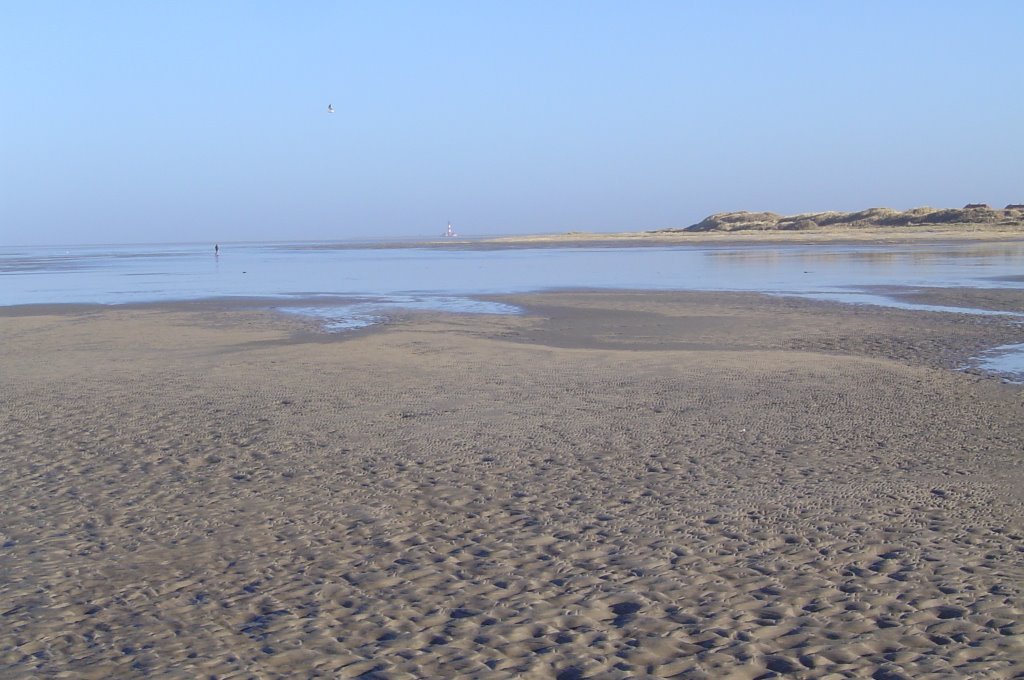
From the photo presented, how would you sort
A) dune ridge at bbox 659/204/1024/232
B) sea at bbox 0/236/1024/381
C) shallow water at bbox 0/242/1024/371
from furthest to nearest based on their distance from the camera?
1. dune ridge at bbox 659/204/1024/232
2. shallow water at bbox 0/242/1024/371
3. sea at bbox 0/236/1024/381

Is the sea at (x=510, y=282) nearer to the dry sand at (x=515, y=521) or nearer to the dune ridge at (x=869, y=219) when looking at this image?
the dry sand at (x=515, y=521)

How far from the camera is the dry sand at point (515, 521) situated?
4.80m

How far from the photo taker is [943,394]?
447 inches

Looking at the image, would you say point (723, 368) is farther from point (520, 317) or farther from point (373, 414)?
point (520, 317)

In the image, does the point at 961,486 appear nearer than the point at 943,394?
Yes

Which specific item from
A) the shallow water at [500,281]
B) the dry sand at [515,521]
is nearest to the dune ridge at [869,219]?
the shallow water at [500,281]

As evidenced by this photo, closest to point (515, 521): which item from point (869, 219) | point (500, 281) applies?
point (500, 281)

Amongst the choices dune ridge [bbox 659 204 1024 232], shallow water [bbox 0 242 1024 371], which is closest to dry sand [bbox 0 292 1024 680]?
shallow water [bbox 0 242 1024 371]

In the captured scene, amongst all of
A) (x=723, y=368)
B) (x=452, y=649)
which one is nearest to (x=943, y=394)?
(x=723, y=368)

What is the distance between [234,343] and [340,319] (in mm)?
4503

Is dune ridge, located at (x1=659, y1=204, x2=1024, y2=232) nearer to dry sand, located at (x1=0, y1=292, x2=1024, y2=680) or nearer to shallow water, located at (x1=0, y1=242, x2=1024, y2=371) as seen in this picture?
shallow water, located at (x1=0, y1=242, x2=1024, y2=371)

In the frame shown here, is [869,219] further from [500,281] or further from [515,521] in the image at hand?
[515,521]

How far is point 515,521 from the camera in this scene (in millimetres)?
6824

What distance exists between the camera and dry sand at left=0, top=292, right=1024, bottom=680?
15.8ft
